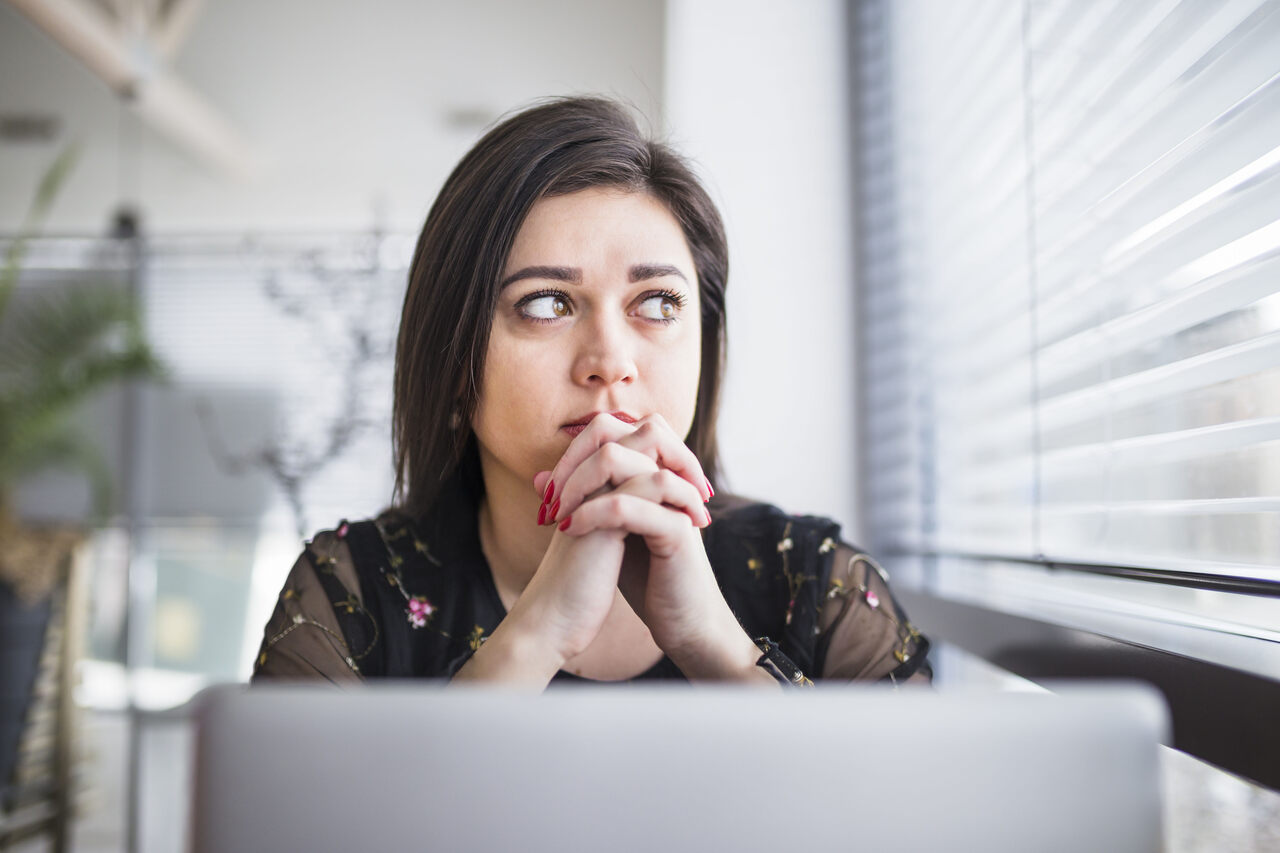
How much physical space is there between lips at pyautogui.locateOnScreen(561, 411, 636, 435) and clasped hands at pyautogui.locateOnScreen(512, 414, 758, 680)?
3 centimetres

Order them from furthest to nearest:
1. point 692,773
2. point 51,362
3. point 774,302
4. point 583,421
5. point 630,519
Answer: point 51,362 → point 774,302 → point 583,421 → point 630,519 → point 692,773

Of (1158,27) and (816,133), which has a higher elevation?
(816,133)

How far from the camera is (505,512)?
2.71 feet

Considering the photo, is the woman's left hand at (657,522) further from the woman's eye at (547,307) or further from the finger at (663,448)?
the woman's eye at (547,307)

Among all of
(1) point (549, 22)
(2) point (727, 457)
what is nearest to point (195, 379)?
(1) point (549, 22)

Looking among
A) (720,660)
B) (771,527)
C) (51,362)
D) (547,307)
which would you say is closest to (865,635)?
(771,527)

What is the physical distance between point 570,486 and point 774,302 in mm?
1226

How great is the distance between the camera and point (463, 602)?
2.79ft

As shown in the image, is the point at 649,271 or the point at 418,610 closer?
the point at 649,271

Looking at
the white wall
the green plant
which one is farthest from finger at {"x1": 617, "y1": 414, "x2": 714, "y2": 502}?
the green plant

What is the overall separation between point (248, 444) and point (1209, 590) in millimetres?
3917

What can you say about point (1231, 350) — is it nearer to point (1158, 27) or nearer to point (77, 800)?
point (1158, 27)

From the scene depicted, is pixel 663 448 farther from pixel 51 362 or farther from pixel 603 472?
pixel 51 362

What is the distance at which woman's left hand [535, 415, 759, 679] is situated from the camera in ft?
2.05
